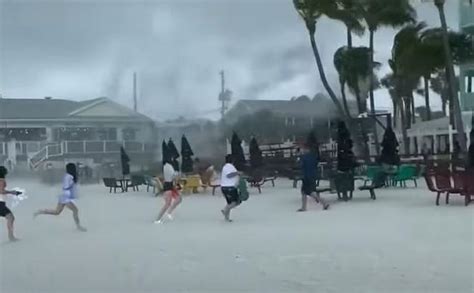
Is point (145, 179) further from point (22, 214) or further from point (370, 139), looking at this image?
point (370, 139)

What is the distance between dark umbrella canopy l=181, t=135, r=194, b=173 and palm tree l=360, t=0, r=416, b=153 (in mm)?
10389

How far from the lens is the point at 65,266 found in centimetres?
A: 829

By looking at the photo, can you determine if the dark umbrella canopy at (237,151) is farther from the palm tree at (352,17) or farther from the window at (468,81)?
the window at (468,81)

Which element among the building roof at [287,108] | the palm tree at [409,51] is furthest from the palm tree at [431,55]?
the building roof at [287,108]

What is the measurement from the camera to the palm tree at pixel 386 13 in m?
31.5

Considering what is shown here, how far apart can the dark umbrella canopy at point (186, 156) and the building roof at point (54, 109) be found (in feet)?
5.05

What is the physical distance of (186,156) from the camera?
2314 cm

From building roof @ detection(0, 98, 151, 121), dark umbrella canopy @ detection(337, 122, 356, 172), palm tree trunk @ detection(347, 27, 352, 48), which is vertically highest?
palm tree trunk @ detection(347, 27, 352, 48)

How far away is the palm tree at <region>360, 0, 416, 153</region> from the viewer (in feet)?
103

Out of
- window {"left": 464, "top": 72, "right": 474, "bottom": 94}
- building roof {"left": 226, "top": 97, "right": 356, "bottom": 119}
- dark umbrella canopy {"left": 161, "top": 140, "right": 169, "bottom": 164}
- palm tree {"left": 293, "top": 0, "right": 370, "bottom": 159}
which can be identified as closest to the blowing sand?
dark umbrella canopy {"left": 161, "top": 140, "right": 169, "bottom": 164}

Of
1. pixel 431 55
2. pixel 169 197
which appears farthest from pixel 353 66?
pixel 169 197

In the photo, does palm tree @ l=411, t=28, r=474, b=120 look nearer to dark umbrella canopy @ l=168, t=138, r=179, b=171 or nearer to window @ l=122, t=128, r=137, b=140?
window @ l=122, t=128, r=137, b=140

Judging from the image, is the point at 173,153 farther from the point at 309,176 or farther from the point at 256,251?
the point at 256,251

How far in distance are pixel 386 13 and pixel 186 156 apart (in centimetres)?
1292
